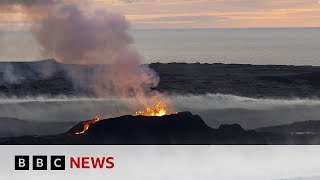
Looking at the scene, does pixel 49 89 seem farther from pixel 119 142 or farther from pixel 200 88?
pixel 119 142

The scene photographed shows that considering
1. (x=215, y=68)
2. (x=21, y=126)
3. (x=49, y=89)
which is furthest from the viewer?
(x=215, y=68)

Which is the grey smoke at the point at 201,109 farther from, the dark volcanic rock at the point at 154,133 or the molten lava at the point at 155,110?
the dark volcanic rock at the point at 154,133

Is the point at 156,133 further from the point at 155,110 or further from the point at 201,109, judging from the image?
the point at 201,109

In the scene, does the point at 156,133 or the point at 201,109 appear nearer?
the point at 156,133

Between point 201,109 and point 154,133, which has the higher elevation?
point 201,109

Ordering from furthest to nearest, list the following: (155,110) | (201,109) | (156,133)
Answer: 1. (201,109)
2. (155,110)
3. (156,133)

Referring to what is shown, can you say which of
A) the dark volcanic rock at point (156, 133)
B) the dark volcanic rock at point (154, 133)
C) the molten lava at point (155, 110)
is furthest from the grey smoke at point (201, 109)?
the dark volcanic rock at point (154, 133)

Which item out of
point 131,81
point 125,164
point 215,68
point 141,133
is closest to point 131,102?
point 131,81

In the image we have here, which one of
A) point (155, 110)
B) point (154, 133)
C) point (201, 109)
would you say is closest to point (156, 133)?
point (154, 133)

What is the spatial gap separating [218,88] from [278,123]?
144ft

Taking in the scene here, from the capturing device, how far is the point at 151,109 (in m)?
78.6

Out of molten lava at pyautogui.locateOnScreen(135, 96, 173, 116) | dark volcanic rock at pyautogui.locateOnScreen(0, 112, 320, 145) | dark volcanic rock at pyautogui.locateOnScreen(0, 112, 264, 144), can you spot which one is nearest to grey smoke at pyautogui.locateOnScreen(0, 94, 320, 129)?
molten lava at pyautogui.locateOnScreen(135, 96, 173, 116)

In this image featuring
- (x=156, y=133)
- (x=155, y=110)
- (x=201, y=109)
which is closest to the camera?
(x=156, y=133)

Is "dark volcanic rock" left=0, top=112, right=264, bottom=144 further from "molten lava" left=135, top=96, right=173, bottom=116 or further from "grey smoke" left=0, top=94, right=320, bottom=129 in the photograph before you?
"grey smoke" left=0, top=94, right=320, bottom=129
